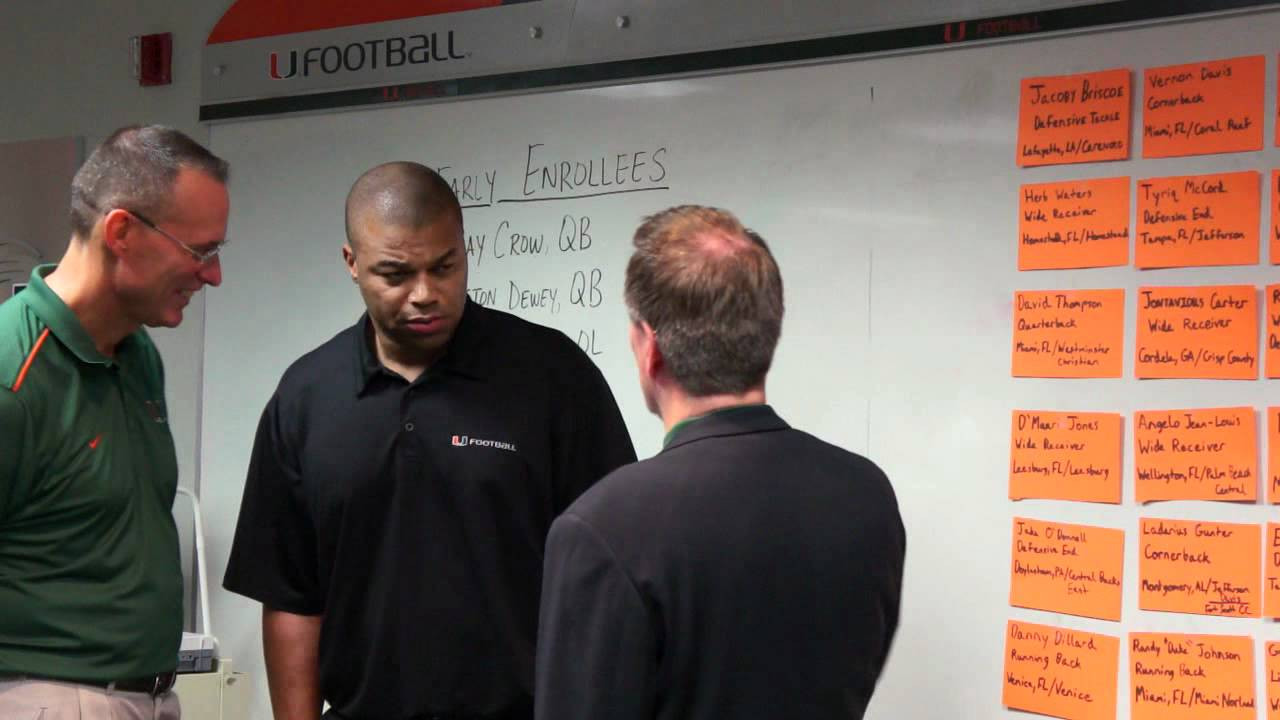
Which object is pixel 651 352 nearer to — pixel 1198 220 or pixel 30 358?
pixel 30 358

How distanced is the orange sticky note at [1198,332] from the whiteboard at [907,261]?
0.08 ft

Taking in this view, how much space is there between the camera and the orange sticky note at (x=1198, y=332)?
223 cm

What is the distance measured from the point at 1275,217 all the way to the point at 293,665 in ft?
5.85

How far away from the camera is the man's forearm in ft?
6.16

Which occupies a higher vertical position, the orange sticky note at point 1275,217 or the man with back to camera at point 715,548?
the orange sticky note at point 1275,217

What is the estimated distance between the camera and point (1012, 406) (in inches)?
95.6

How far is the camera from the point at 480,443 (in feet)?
6.01

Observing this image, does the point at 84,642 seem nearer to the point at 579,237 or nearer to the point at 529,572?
the point at 529,572

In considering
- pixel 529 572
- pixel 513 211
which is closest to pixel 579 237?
pixel 513 211

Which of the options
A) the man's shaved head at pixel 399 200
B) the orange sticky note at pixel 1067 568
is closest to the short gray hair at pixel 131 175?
the man's shaved head at pixel 399 200

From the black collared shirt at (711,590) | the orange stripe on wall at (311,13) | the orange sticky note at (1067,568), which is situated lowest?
the orange sticky note at (1067,568)

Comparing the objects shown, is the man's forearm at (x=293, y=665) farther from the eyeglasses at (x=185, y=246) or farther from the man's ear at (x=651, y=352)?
the man's ear at (x=651, y=352)

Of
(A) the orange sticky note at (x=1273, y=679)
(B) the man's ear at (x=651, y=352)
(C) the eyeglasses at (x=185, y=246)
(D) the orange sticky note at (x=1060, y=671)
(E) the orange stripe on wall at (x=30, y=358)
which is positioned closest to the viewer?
(B) the man's ear at (x=651, y=352)

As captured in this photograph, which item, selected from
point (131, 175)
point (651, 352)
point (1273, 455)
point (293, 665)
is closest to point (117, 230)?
point (131, 175)
